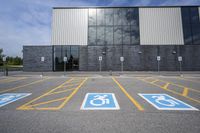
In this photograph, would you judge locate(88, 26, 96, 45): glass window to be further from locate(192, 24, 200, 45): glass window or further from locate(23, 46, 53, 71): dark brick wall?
locate(192, 24, 200, 45): glass window

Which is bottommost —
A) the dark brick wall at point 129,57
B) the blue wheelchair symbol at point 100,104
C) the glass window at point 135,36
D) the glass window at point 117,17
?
the blue wheelchair symbol at point 100,104

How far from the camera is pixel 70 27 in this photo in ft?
87.1

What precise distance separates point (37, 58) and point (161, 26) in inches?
1206

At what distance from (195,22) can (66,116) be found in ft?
119

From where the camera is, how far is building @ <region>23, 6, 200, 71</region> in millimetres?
26016

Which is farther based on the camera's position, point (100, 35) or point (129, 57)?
point (100, 35)

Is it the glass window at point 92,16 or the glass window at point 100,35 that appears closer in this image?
the glass window at point 100,35

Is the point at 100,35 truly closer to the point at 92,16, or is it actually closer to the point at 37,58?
the point at 92,16

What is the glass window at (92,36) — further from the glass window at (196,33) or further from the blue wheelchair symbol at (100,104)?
the glass window at (196,33)

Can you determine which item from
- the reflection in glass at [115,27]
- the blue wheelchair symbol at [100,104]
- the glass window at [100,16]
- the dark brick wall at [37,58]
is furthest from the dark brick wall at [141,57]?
the blue wheelchair symbol at [100,104]

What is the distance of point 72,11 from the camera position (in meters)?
27.0

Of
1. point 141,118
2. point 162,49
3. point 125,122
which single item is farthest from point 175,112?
point 162,49

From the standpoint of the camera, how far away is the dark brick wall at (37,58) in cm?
2628

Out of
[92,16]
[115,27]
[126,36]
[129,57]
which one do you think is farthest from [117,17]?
[129,57]
